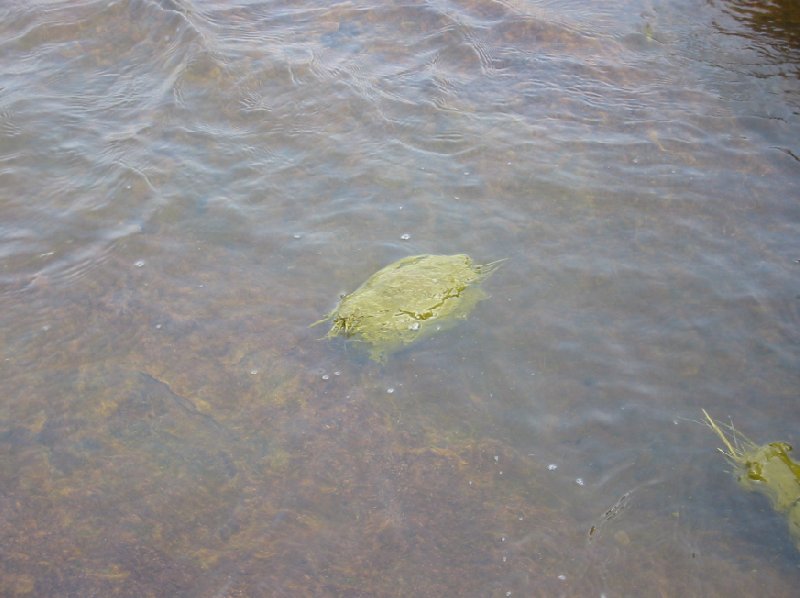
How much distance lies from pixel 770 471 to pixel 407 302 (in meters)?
2.16

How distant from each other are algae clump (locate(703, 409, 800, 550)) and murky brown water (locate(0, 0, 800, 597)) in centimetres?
9

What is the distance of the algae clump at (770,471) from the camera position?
3.26 m

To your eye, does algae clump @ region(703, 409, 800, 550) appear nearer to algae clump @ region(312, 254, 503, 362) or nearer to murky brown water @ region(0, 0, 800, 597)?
murky brown water @ region(0, 0, 800, 597)

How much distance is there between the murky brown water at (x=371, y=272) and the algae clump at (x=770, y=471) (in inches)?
3.4

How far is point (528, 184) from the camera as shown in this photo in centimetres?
523

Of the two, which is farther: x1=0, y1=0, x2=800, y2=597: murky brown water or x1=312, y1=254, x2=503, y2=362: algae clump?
x1=312, y1=254, x2=503, y2=362: algae clump

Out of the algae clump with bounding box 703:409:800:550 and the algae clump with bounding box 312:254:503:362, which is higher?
the algae clump with bounding box 312:254:503:362

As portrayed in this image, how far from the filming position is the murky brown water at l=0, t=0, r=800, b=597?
3.18 metres

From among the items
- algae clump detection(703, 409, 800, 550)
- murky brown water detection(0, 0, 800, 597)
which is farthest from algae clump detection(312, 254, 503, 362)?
algae clump detection(703, 409, 800, 550)

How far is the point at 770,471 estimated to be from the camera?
3.34 meters

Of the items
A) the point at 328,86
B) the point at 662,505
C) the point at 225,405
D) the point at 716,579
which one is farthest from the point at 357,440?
the point at 328,86

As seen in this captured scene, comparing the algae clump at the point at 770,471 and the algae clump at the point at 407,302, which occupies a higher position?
the algae clump at the point at 407,302

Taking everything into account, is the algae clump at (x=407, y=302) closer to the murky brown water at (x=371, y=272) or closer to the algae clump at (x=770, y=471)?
the murky brown water at (x=371, y=272)

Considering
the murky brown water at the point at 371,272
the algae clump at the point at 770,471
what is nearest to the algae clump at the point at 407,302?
the murky brown water at the point at 371,272
